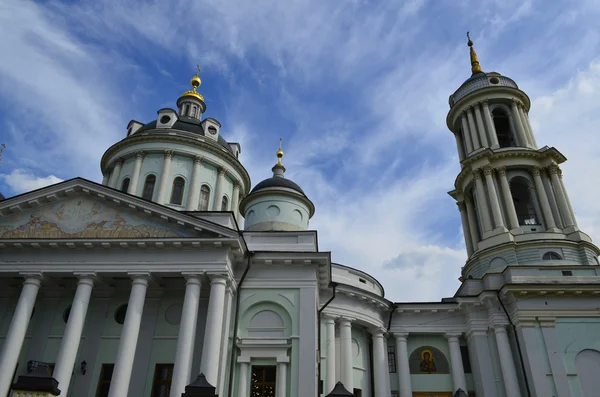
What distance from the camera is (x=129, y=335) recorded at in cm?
1458

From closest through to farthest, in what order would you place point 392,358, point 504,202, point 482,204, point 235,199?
point 392,358 < point 504,202 < point 482,204 < point 235,199

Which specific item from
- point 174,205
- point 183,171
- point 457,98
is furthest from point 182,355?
point 457,98

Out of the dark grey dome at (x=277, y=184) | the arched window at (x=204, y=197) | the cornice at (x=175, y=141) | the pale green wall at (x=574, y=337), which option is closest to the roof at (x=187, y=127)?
the cornice at (x=175, y=141)

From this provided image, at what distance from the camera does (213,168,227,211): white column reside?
84.2 ft

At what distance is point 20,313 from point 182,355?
549cm

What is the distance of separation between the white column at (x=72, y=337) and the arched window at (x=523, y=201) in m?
19.6

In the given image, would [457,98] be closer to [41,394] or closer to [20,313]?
[20,313]

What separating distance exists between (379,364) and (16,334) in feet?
43.2

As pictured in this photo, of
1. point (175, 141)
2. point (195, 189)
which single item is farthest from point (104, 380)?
point (175, 141)

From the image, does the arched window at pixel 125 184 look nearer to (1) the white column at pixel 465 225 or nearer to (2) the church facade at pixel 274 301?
(2) the church facade at pixel 274 301

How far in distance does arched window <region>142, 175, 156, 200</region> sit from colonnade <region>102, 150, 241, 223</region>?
326 mm

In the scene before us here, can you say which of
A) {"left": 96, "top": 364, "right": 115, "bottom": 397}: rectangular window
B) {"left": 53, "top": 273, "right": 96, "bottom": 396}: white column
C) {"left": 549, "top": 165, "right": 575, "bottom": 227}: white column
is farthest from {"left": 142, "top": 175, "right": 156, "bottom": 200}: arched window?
{"left": 549, "top": 165, "right": 575, "bottom": 227}: white column

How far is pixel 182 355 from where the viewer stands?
559 inches

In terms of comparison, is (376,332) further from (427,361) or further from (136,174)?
(136,174)
